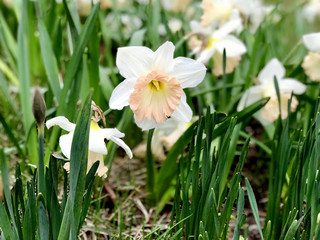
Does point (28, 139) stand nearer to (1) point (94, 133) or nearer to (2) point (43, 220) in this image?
(1) point (94, 133)

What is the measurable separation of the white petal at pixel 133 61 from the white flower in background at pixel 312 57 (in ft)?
2.71

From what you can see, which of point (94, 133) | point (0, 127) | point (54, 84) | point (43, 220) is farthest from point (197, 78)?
point (0, 127)

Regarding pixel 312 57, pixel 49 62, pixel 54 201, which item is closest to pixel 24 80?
pixel 49 62

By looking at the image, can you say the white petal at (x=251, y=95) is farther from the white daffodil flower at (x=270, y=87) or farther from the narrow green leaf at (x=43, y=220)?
the narrow green leaf at (x=43, y=220)

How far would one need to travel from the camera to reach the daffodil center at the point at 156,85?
129cm

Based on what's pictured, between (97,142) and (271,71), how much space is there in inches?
37.6

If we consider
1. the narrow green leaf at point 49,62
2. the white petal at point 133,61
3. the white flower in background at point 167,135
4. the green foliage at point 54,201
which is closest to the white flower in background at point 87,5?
the narrow green leaf at point 49,62

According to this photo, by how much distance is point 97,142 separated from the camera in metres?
1.19

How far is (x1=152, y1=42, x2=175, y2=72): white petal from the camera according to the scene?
1.26 m

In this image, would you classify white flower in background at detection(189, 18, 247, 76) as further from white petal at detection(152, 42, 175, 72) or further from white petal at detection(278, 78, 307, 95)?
white petal at detection(152, 42, 175, 72)

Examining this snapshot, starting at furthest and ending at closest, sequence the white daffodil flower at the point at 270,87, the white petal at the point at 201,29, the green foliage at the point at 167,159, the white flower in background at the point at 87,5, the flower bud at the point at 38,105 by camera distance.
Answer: the white flower in background at the point at 87,5 → the white petal at the point at 201,29 → the white daffodil flower at the point at 270,87 → the green foliage at the point at 167,159 → the flower bud at the point at 38,105

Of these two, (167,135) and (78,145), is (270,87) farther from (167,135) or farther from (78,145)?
(78,145)

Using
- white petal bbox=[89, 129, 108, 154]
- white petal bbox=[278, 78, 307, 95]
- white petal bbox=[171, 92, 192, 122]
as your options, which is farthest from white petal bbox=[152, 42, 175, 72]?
white petal bbox=[278, 78, 307, 95]

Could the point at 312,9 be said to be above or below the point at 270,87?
above
